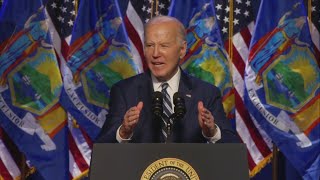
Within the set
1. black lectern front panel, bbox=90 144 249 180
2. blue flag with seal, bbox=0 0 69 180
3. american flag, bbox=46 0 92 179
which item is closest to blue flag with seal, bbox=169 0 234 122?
american flag, bbox=46 0 92 179

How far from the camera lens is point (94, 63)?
3576 millimetres

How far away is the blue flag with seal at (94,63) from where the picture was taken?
139 inches

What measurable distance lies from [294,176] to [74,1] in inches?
80.7

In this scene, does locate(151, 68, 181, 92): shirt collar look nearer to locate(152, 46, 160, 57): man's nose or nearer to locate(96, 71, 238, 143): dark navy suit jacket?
locate(96, 71, 238, 143): dark navy suit jacket

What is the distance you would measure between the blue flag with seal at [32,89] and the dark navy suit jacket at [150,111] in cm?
131

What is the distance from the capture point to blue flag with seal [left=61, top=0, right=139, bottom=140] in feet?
11.5

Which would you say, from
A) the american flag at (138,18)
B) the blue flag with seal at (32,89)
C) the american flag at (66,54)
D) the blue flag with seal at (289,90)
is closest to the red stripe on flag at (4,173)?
the blue flag with seal at (32,89)

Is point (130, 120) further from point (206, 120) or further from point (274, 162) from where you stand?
point (274, 162)

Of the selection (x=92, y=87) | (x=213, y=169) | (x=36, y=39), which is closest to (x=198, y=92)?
(x=213, y=169)

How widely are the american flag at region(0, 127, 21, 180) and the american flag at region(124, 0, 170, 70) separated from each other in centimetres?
109

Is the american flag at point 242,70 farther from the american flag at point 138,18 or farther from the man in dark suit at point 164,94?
the man in dark suit at point 164,94

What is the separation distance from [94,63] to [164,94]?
1424 mm

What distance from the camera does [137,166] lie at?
5.16 ft

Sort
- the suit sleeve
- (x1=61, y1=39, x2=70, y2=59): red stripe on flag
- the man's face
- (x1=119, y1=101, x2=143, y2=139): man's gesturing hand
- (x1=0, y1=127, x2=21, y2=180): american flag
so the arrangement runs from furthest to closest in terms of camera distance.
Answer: (x1=61, y1=39, x2=70, y2=59): red stripe on flag < (x1=0, y1=127, x2=21, y2=180): american flag < the man's face < the suit sleeve < (x1=119, y1=101, x2=143, y2=139): man's gesturing hand
